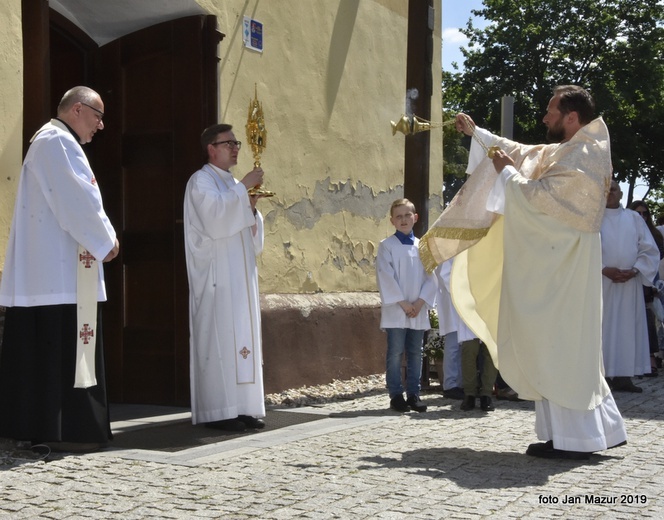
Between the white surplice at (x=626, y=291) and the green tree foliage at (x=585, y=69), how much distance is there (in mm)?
23565

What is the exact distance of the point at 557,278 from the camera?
21.5 ft

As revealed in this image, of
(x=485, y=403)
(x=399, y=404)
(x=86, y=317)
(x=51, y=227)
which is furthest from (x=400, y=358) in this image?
(x=51, y=227)

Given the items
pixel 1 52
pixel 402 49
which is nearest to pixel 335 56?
pixel 402 49

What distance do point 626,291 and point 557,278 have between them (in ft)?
16.9

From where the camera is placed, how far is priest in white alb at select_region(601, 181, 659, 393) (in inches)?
436

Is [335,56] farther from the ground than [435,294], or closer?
farther from the ground

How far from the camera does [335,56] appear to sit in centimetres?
1069

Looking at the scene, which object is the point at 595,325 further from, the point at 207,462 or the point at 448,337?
the point at 448,337

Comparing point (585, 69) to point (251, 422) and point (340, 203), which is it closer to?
point (340, 203)

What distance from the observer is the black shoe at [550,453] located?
6344 mm

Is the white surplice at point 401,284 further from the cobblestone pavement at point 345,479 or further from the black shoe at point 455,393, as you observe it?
the cobblestone pavement at point 345,479

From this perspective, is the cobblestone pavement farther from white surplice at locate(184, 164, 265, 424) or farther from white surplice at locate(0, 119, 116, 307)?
white surplice at locate(0, 119, 116, 307)

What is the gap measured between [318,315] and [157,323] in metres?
1.72

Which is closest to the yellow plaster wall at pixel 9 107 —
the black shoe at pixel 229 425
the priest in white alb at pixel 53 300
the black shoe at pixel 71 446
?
the priest in white alb at pixel 53 300
